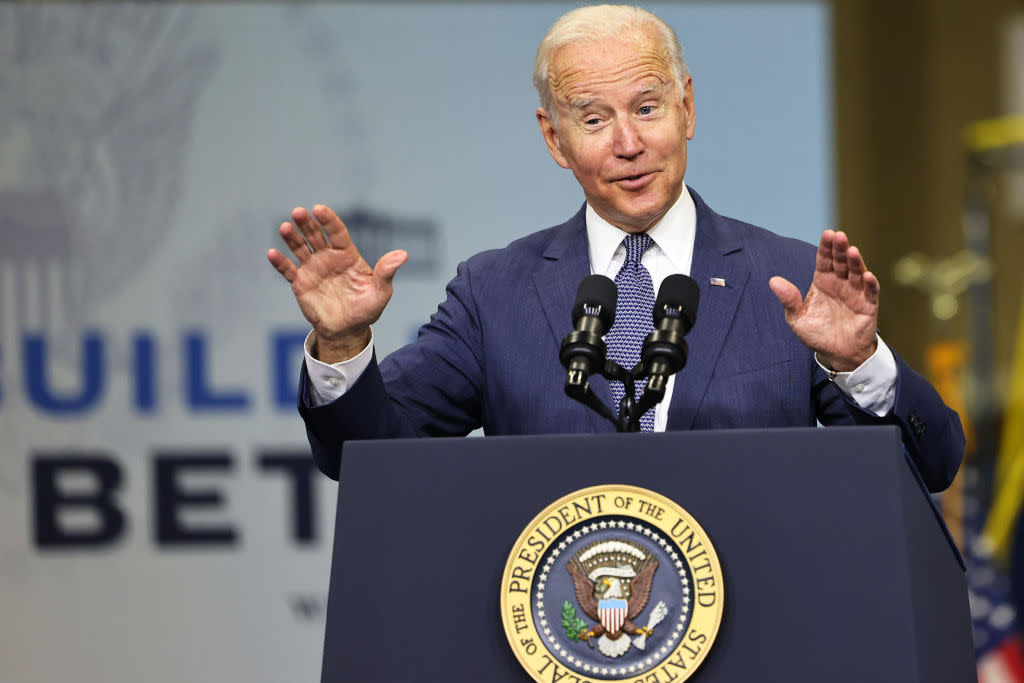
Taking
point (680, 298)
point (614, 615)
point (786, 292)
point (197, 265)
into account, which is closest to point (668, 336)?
point (680, 298)

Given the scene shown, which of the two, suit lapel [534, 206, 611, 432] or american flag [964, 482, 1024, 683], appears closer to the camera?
suit lapel [534, 206, 611, 432]

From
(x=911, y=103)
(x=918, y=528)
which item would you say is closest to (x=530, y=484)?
(x=918, y=528)

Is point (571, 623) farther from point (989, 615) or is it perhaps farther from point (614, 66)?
point (989, 615)

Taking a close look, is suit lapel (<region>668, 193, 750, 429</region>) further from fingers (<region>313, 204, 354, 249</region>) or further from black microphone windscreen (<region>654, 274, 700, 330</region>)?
fingers (<region>313, 204, 354, 249</region>)

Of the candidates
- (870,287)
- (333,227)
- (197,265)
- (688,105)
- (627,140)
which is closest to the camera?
(870,287)

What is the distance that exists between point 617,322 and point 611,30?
427 mm

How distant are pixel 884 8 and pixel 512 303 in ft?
11.4

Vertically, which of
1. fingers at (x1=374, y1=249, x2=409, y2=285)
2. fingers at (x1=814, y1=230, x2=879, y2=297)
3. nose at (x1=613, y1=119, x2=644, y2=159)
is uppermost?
nose at (x1=613, y1=119, x2=644, y2=159)

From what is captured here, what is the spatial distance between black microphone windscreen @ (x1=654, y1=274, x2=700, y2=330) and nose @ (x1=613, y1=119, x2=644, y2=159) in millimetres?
445

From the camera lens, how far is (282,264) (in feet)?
4.96

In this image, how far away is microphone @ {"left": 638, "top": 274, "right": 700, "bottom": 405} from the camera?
1.29m

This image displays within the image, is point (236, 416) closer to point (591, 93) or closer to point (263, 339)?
point (263, 339)

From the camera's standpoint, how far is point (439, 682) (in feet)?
4.03

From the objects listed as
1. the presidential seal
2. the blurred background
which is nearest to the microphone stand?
the presidential seal
